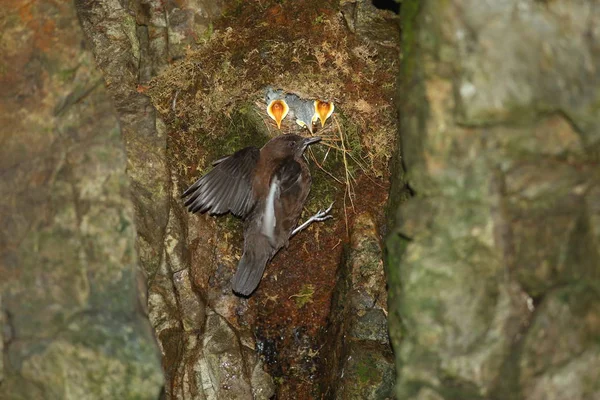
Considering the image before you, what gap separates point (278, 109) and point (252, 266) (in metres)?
1.33

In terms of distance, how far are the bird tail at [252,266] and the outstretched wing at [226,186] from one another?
0.36m

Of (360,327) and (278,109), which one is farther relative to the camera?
(278,109)

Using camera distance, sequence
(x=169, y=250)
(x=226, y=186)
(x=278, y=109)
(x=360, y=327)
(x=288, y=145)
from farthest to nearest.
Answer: (x=278, y=109) < (x=288, y=145) < (x=226, y=186) < (x=169, y=250) < (x=360, y=327)

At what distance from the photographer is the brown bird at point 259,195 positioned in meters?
5.98

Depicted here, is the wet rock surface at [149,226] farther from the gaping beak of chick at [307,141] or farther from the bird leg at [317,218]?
the gaping beak of chick at [307,141]

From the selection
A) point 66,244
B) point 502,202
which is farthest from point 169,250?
point 502,202

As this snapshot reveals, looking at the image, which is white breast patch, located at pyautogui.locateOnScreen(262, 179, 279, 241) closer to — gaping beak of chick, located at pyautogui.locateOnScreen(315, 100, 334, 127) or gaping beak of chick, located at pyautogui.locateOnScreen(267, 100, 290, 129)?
gaping beak of chick, located at pyautogui.locateOnScreen(267, 100, 290, 129)

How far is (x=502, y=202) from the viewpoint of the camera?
165 inches

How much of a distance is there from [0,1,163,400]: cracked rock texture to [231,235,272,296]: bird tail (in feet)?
4.55

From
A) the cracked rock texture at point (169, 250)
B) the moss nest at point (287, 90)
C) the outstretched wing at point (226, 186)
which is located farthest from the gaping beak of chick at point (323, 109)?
the cracked rock texture at point (169, 250)

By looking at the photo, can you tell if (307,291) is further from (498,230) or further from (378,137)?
(498,230)

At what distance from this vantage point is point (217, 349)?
582 cm

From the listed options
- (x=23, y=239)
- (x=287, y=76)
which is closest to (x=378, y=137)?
(x=287, y=76)

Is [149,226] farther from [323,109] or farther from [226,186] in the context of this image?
[323,109]
